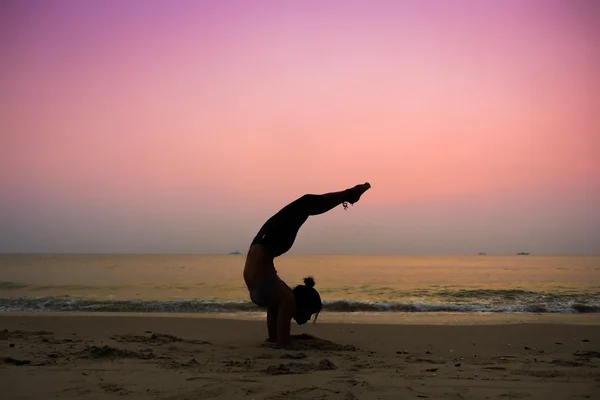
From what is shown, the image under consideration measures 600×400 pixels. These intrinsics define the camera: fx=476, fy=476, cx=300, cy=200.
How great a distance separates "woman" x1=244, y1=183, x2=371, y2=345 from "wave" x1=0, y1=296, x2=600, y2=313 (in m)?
8.33

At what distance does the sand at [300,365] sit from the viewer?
12.6ft

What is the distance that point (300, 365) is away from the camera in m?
4.67

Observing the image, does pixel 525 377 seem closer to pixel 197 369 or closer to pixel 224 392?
pixel 224 392

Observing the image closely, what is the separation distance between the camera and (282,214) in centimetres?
562

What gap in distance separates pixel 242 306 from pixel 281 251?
9350mm

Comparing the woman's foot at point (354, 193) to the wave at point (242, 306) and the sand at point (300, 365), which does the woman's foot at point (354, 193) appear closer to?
the sand at point (300, 365)

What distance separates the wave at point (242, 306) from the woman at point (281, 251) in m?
8.33

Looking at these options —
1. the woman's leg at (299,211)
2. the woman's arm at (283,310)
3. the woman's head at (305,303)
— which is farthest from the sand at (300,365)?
the woman's leg at (299,211)

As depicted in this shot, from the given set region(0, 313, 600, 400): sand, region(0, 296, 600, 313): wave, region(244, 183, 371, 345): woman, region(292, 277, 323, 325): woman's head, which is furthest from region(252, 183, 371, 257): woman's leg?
region(0, 296, 600, 313): wave

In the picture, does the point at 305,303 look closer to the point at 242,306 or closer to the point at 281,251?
the point at 281,251

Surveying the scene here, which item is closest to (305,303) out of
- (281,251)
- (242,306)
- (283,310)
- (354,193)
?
(283,310)

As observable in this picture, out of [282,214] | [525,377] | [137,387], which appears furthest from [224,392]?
[525,377]

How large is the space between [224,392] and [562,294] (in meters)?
17.7

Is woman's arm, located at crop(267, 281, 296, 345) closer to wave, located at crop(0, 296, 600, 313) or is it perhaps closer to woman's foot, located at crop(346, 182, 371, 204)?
woman's foot, located at crop(346, 182, 371, 204)
